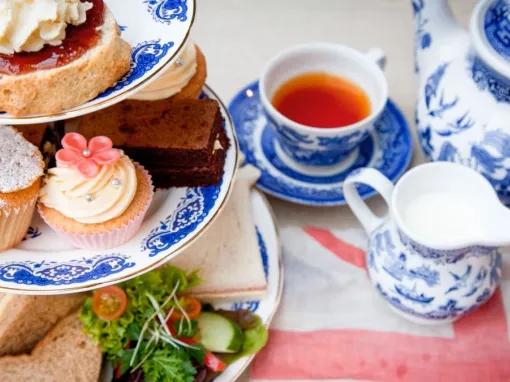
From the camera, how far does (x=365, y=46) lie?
1.72 meters

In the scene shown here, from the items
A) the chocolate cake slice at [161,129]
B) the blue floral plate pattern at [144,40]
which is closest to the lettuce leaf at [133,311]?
the chocolate cake slice at [161,129]

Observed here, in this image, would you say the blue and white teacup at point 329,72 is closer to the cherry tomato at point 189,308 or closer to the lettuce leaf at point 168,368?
the cherry tomato at point 189,308

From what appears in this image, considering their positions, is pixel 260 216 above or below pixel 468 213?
below

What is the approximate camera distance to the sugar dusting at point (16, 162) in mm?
933

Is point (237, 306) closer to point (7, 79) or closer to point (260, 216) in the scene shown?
point (260, 216)

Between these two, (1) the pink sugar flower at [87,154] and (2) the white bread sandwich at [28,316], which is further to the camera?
(2) the white bread sandwich at [28,316]

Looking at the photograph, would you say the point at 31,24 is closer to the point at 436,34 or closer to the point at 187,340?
the point at 187,340

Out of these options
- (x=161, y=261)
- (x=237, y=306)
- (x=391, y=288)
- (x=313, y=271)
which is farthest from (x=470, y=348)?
(x=161, y=261)

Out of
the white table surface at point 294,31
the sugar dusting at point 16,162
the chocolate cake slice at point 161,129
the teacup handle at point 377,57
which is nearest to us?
the sugar dusting at point 16,162

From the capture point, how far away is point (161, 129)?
3.50 feet

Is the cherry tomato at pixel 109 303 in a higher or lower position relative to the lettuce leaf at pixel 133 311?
higher

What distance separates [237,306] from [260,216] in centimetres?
21

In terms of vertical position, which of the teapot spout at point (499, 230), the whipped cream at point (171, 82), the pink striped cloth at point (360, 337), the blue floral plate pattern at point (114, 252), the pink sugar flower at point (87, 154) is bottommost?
the pink striped cloth at point (360, 337)

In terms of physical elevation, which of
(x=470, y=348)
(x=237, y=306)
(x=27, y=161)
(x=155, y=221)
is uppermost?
(x=27, y=161)
